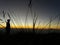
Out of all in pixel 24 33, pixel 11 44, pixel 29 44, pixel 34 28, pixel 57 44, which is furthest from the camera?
pixel 24 33

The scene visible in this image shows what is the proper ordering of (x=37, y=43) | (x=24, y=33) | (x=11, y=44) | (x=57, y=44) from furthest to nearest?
(x=24, y=33) < (x=57, y=44) < (x=11, y=44) < (x=37, y=43)

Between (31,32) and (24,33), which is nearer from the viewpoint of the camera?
(31,32)

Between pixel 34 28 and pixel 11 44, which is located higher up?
pixel 34 28

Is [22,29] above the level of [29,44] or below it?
above

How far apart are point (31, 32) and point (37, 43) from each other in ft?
2.73

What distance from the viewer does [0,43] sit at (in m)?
3.33

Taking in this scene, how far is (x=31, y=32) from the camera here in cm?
377

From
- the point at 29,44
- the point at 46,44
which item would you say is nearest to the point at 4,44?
the point at 29,44

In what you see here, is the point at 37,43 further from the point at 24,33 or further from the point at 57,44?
the point at 24,33

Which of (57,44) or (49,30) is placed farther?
(49,30)

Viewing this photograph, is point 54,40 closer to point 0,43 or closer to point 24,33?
point 24,33

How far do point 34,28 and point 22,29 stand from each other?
1.18 feet

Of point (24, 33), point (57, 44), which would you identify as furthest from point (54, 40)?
point (24, 33)

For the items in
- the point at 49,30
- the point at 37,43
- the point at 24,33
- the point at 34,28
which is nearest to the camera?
the point at 37,43
